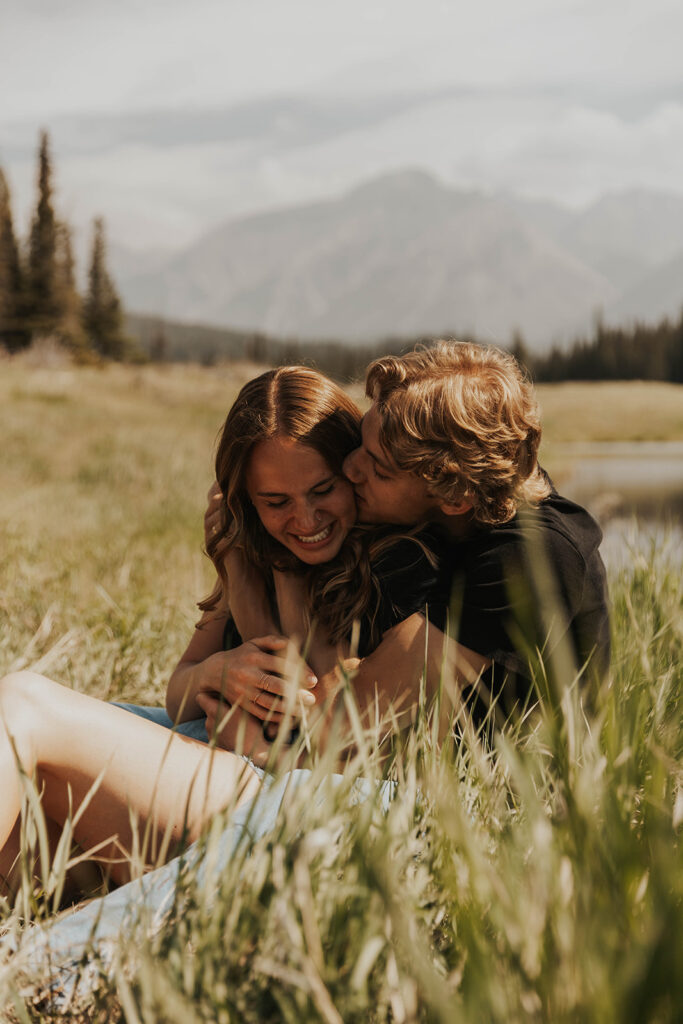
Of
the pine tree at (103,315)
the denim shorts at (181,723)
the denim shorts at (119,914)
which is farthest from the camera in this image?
the pine tree at (103,315)

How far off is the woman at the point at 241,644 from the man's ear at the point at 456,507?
111mm

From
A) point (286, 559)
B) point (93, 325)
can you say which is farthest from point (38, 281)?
point (286, 559)

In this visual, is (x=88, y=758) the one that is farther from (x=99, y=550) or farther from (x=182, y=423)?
(x=182, y=423)

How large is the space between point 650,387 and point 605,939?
216 ft

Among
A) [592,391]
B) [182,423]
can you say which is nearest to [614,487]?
[182,423]

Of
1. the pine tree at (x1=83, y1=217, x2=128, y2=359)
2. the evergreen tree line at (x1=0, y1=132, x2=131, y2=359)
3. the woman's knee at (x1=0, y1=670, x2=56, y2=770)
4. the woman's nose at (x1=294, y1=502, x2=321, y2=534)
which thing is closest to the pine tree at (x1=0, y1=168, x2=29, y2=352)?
the evergreen tree line at (x1=0, y1=132, x2=131, y2=359)

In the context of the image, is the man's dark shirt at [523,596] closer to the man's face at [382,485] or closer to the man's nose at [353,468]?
the man's face at [382,485]

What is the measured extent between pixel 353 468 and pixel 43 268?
39.2 metres

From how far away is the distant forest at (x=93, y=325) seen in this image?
37.8 metres

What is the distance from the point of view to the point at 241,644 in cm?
227

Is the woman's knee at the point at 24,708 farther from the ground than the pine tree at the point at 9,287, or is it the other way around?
the pine tree at the point at 9,287

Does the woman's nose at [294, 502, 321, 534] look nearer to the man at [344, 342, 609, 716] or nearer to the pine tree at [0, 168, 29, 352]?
the man at [344, 342, 609, 716]

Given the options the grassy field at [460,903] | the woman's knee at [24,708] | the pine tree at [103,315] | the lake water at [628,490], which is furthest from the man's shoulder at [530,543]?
the pine tree at [103,315]

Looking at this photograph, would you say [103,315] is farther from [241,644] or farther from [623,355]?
[241,644]
